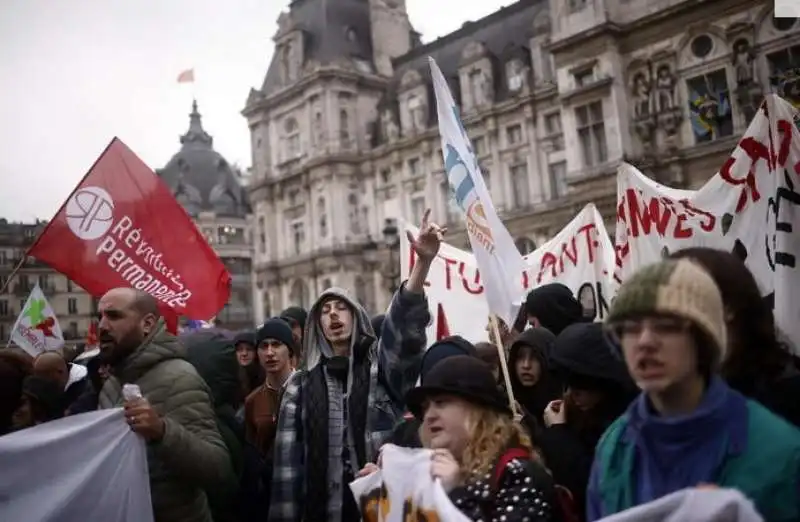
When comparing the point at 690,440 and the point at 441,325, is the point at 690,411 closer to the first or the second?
the point at 690,440

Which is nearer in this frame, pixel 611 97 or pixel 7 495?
pixel 7 495

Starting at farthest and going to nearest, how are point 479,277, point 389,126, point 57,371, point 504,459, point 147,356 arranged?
point 389,126 < point 479,277 < point 57,371 < point 147,356 < point 504,459

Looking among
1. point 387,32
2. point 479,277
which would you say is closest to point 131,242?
point 479,277

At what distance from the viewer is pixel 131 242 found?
18.1 ft

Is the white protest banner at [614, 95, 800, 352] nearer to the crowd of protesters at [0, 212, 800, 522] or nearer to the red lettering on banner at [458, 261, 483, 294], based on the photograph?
the crowd of protesters at [0, 212, 800, 522]

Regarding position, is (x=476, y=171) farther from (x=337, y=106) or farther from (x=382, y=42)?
(x=382, y=42)

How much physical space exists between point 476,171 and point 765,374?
2.81 meters

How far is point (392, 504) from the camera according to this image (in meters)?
2.79

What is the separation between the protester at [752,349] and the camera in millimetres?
2385

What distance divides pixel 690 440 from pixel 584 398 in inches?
36.7

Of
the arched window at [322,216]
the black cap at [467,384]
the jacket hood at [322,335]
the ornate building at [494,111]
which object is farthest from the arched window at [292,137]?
the black cap at [467,384]

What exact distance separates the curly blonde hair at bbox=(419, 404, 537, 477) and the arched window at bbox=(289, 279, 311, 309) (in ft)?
114

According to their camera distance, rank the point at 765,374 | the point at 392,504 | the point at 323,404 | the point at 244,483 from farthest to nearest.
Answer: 1. the point at 244,483
2. the point at 323,404
3. the point at 392,504
4. the point at 765,374

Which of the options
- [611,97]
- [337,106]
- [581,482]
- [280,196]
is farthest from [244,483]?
[280,196]
